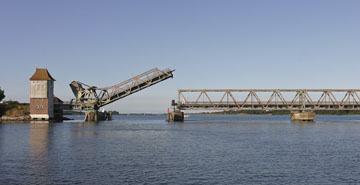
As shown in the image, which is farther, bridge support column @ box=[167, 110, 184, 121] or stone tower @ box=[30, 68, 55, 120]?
bridge support column @ box=[167, 110, 184, 121]

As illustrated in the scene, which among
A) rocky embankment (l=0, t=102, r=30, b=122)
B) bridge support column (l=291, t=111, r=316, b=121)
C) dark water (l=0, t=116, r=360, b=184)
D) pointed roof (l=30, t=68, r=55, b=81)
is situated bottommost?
dark water (l=0, t=116, r=360, b=184)

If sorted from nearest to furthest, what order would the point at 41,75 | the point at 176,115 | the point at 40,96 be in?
the point at 40,96, the point at 41,75, the point at 176,115

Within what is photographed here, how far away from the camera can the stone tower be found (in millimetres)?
70875

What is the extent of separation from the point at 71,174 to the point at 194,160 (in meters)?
7.39

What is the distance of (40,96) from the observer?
232 ft

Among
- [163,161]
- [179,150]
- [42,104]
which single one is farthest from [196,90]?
[163,161]

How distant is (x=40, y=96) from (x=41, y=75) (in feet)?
13.7

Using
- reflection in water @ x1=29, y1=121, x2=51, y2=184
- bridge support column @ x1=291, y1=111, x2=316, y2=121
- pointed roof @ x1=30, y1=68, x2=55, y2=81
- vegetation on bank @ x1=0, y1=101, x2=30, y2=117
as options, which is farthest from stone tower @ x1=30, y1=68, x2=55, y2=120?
bridge support column @ x1=291, y1=111, x2=316, y2=121

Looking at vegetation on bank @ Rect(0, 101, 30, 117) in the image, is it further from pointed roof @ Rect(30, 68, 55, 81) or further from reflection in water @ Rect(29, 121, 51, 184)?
reflection in water @ Rect(29, 121, 51, 184)

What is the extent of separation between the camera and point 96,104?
76.6 metres

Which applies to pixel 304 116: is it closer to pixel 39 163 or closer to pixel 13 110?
pixel 13 110

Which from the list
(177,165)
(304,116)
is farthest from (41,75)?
(177,165)

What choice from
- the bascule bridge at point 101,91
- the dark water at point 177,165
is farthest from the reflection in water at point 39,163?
the bascule bridge at point 101,91

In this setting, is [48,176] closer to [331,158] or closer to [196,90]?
[331,158]
